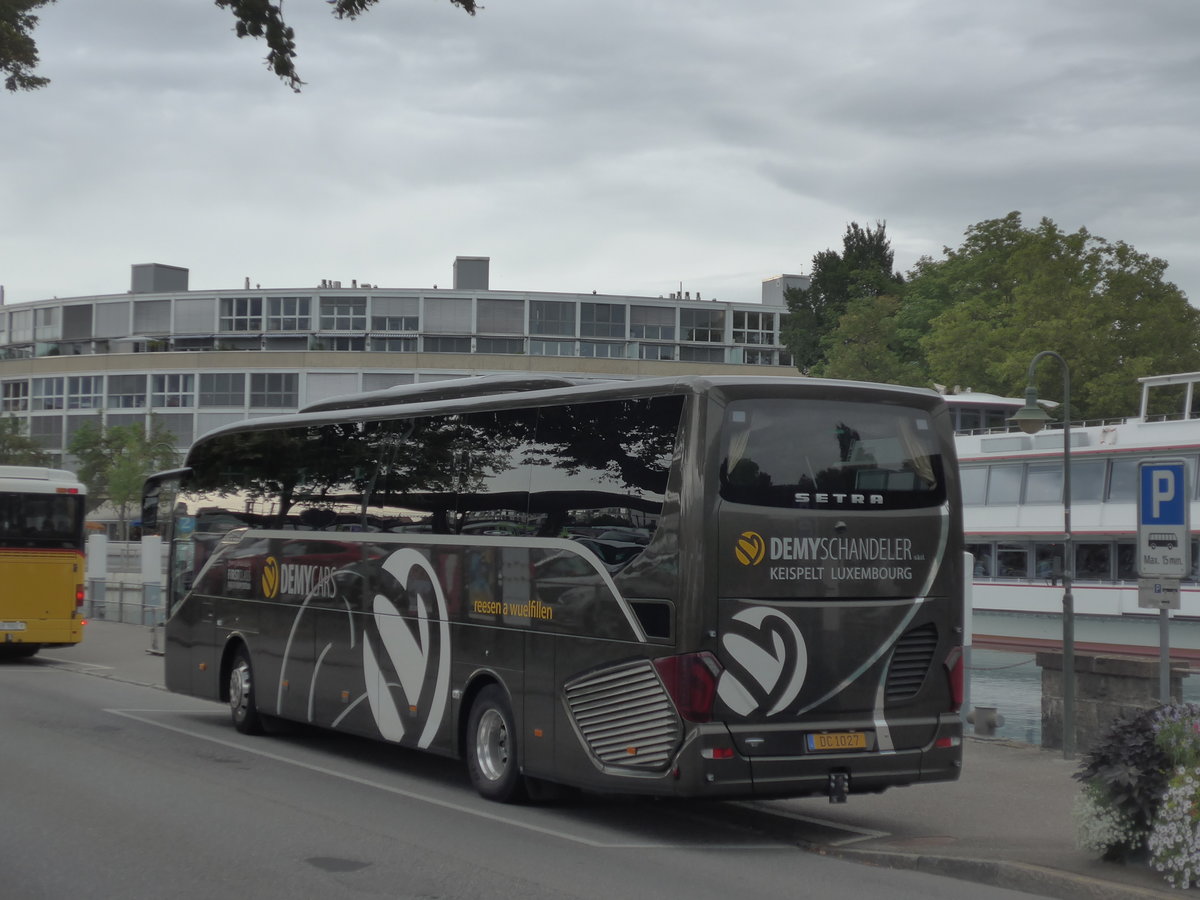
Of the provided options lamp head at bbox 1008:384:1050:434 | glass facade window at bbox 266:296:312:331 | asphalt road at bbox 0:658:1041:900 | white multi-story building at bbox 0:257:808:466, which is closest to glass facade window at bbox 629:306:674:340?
white multi-story building at bbox 0:257:808:466

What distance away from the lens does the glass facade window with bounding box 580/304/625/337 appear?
10644 centimetres

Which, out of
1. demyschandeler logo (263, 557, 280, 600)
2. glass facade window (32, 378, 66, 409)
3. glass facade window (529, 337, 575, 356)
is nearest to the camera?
demyschandeler logo (263, 557, 280, 600)

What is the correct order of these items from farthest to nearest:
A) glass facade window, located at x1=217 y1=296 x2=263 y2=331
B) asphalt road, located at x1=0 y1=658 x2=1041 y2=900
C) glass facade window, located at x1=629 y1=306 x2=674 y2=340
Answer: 1. glass facade window, located at x1=629 y1=306 x2=674 y2=340
2. glass facade window, located at x1=217 y1=296 x2=263 y2=331
3. asphalt road, located at x1=0 y1=658 x2=1041 y2=900

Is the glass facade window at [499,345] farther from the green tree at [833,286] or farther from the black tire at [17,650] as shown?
the black tire at [17,650]

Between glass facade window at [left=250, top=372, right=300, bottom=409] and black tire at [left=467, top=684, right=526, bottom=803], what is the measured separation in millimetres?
86353

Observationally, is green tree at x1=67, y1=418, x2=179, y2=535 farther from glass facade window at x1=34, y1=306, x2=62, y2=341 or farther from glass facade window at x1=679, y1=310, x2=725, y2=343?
glass facade window at x1=679, y1=310, x2=725, y2=343

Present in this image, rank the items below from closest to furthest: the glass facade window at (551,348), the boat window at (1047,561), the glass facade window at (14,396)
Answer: the boat window at (1047,561)
the glass facade window at (551,348)
the glass facade window at (14,396)

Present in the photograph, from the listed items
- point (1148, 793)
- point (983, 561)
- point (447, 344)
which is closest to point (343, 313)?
point (447, 344)

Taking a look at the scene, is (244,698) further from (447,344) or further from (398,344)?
(447,344)

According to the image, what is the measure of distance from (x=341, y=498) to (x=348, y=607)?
3.54 ft

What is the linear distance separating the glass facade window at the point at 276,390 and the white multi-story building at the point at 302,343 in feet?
0.29

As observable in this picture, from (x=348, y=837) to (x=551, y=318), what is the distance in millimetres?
95565

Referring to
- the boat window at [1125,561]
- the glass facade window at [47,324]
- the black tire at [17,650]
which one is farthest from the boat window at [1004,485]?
the glass facade window at [47,324]

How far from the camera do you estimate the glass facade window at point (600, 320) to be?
106438 mm
